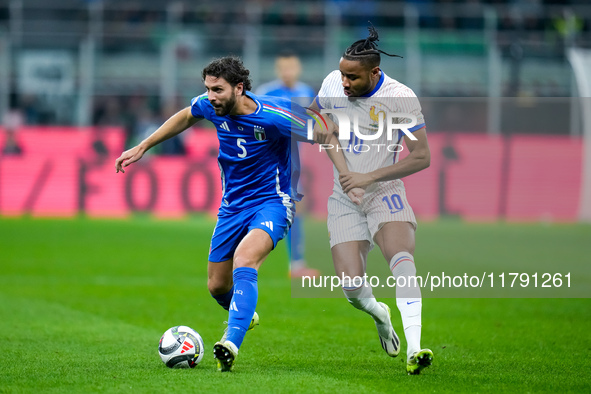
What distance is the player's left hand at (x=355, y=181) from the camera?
5836 mm

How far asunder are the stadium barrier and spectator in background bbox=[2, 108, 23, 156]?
108 millimetres

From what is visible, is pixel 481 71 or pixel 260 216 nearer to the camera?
pixel 260 216

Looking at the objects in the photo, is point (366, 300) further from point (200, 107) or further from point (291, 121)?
point (200, 107)

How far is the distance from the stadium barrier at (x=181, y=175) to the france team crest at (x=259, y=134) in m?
10.4

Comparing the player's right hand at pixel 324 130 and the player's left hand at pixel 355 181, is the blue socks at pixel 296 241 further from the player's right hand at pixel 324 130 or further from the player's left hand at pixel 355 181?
the player's left hand at pixel 355 181

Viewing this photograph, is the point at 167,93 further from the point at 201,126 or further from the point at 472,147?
the point at 472,147

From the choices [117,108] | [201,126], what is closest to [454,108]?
[201,126]

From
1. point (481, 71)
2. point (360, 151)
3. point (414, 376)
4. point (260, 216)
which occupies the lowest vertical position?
point (414, 376)

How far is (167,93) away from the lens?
18578 millimetres

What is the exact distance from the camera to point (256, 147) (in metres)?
6.19

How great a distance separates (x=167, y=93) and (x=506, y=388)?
47.1ft

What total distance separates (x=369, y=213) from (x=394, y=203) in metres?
0.20

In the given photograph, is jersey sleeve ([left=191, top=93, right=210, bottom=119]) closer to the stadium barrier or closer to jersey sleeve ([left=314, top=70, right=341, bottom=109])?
jersey sleeve ([left=314, top=70, right=341, bottom=109])

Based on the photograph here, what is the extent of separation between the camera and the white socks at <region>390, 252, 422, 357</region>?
18.5 ft
